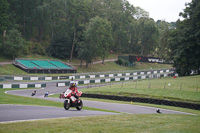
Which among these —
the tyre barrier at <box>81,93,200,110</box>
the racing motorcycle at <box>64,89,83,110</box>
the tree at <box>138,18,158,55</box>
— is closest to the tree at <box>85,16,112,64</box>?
the tree at <box>138,18,158,55</box>

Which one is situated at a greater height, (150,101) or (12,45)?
(12,45)

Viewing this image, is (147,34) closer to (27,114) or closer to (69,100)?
(69,100)

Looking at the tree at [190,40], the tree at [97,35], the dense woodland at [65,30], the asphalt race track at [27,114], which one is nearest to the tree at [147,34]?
the dense woodland at [65,30]

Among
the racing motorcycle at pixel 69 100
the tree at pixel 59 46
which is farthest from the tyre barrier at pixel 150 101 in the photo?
the tree at pixel 59 46

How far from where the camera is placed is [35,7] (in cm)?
8356

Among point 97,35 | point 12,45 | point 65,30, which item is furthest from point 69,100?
point 65,30

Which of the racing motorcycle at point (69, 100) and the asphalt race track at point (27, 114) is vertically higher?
the racing motorcycle at point (69, 100)

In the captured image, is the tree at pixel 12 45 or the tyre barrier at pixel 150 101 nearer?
the tyre barrier at pixel 150 101

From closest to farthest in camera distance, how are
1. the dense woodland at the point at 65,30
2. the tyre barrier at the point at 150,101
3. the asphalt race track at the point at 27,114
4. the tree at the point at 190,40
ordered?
the asphalt race track at the point at 27,114, the tyre barrier at the point at 150,101, the tree at the point at 190,40, the dense woodland at the point at 65,30

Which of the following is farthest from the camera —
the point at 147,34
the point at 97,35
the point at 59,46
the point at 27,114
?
the point at 147,34

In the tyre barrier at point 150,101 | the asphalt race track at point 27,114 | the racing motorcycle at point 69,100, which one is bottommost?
the tyre barrier at point 150,101

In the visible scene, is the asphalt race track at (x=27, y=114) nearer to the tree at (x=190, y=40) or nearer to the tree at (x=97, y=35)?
the tree at (x=190, y=40)

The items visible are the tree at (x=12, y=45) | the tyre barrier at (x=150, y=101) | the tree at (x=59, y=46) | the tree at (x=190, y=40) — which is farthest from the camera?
the tree at (x=59, y=46)

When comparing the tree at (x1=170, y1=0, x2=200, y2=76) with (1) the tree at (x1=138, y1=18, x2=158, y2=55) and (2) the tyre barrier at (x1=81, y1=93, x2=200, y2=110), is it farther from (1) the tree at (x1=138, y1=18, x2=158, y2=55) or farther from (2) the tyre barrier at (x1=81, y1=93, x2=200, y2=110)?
(1) the tree at (x1=138, y1=18, x2=158, y2=55)
